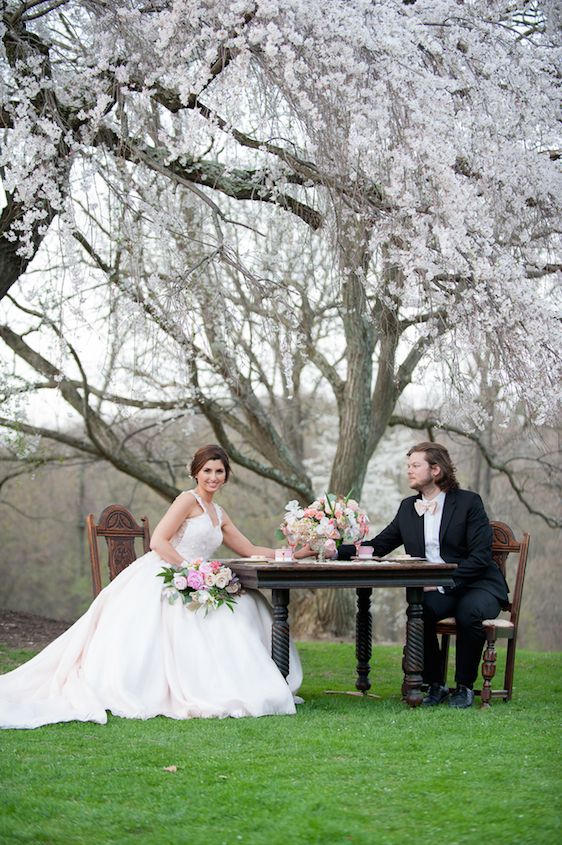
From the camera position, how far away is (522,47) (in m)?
6.57

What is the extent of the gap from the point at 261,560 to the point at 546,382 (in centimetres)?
204

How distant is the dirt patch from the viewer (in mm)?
9289

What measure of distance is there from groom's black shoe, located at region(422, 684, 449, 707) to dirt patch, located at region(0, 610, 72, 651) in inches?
163

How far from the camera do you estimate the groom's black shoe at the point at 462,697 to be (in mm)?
5977

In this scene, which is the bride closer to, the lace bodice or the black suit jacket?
the lace bodice

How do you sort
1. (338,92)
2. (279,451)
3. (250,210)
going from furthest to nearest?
(279,451) → (250,210) → (338,92)

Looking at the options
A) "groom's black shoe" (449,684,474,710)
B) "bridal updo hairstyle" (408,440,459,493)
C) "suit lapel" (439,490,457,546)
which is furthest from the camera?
"bridal updo hairstyle" (408,440,459,493)

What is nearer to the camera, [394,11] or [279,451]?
[394,11]

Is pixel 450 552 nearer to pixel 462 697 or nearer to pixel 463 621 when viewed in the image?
pixel 463 621

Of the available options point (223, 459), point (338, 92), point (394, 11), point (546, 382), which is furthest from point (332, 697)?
point (394, 11)

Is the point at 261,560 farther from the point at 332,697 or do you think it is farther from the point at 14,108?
the point at 14,108

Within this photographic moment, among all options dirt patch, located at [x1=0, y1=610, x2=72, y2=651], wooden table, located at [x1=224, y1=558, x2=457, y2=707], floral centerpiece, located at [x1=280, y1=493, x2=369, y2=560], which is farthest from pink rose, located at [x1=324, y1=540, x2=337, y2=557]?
dirt patch, located at [x1=0, y1=610, x2=72, y2=651]

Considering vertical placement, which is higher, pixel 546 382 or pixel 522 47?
pixel 522 47

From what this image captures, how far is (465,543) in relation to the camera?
6387 mm
